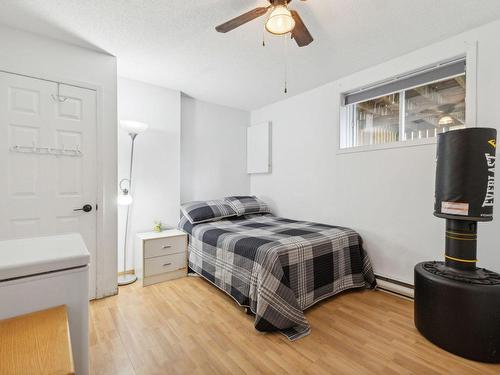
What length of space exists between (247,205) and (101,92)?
2.24m

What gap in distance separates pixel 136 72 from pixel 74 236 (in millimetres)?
2434

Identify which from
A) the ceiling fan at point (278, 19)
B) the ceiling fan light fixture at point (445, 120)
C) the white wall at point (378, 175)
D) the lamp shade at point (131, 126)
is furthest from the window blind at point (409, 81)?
the lamp shade at point (131, 126)

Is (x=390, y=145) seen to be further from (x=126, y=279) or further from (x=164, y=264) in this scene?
(x=126, y=279)

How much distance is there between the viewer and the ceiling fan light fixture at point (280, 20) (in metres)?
1.48

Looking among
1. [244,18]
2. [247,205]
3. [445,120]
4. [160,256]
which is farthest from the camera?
[247,205]

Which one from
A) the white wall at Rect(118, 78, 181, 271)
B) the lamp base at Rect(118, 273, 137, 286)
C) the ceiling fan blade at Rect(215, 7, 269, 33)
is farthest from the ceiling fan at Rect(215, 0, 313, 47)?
the lamp base at Rect(118, 273, 137, 286)

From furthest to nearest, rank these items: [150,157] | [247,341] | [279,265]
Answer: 1. [150,157]
2. [279,265]
3. [247,341]

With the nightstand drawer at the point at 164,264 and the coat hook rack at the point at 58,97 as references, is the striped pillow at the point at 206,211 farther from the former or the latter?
the coat hook rack at the point at 58,97

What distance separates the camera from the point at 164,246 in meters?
2.87

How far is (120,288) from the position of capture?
2.66 m

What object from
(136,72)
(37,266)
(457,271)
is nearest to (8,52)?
(136,72)

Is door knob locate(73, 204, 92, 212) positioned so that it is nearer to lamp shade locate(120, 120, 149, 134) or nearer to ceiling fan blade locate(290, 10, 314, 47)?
lamp shade locate(120, 120, 149, 134)

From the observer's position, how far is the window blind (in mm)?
2232

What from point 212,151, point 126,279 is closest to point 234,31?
point 212,151
